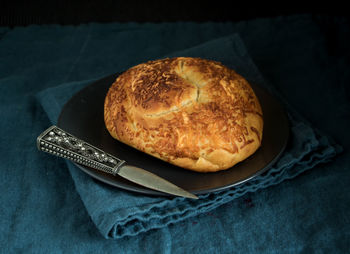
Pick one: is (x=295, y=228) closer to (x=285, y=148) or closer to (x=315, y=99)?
(x=285, y=148)

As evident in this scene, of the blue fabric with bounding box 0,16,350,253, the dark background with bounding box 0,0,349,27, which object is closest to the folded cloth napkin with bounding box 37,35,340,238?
the blue fabric with bounding box 0,16,350,253

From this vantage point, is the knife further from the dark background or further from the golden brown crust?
the dark background

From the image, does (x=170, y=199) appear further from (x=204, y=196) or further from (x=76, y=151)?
(x=76, y=151)

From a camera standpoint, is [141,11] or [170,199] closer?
[170,199]

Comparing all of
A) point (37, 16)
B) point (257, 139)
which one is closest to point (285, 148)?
point (257, 139)

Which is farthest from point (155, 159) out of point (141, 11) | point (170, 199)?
point (141, 11)

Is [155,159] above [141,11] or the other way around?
above

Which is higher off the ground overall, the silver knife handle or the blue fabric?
the silver knife handle
